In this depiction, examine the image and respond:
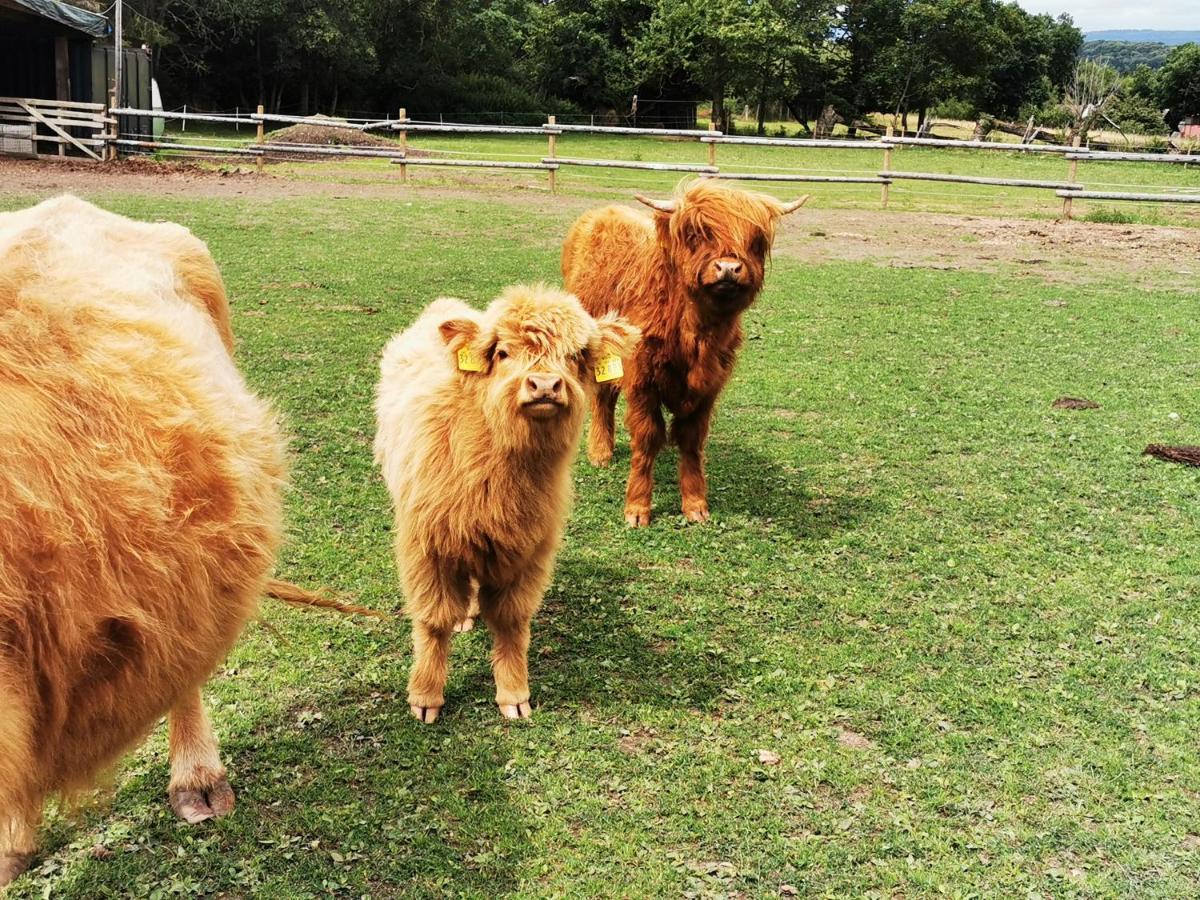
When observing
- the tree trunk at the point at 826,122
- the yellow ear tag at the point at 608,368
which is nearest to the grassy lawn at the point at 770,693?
the yellow ear tag at the point at 608,368

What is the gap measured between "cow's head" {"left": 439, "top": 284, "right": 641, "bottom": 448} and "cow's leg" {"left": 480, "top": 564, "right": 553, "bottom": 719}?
69 cm

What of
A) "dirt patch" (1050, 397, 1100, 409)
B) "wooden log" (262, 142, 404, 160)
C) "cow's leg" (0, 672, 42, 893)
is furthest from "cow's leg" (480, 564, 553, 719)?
"wooden log" (262, 142, 404, 160)

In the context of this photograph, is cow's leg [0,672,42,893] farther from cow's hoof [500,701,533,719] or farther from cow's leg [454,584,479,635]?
cow's leg [454,584,479,635]

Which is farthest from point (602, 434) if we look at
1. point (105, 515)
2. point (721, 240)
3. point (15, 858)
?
point (105, 515)

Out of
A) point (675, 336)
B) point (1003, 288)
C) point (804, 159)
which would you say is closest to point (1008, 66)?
point (804, 159)

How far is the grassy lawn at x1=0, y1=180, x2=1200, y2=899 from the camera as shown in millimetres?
3355

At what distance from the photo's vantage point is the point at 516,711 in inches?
167

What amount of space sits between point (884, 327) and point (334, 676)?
8871 mm

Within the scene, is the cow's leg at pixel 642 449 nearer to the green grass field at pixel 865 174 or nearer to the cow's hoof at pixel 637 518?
the cow's hoof at pixel 637 518

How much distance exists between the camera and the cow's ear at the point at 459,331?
13.6 feet

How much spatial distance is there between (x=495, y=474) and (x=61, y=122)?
26.2 meters

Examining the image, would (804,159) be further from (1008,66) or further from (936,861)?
(1008,66)

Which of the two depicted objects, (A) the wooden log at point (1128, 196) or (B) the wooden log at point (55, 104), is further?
(B) the wooden log at point (55, 104)

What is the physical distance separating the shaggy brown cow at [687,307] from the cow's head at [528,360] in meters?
2.06
